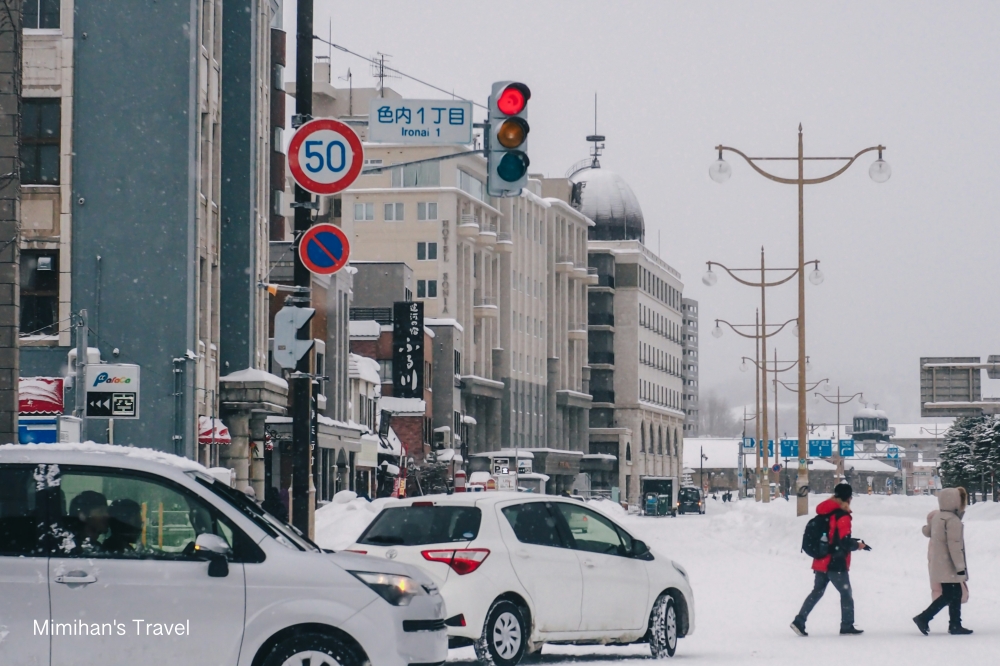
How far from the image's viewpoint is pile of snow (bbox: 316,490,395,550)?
3734 centimetres

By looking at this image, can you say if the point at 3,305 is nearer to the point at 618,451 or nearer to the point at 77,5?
the point at 77,5

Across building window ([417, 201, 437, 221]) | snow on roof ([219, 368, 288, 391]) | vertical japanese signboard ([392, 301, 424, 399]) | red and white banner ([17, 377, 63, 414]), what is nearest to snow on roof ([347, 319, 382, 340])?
vertical japanese signboard ([392, 301, 424, 399])

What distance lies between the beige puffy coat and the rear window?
593 cm

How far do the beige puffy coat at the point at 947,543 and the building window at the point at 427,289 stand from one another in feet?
267

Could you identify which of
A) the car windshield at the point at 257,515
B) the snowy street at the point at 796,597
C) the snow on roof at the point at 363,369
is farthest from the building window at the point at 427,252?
the car windshield at the point at 257,515

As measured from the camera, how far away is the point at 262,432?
44.2 m

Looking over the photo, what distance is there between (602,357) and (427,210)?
157 feet

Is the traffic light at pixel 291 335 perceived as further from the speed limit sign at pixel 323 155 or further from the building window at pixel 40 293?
the building window at pixel 40 293

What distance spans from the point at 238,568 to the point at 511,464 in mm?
96000

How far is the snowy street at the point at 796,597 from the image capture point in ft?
49.2

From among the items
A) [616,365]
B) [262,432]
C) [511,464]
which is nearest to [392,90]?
[511,464]

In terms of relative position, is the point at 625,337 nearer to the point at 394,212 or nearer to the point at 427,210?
the point at 427,210

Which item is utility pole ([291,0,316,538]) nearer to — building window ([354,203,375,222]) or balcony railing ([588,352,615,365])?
building window ([354,203,375,222])

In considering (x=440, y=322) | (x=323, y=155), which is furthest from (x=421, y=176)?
(x=323, y=155)
